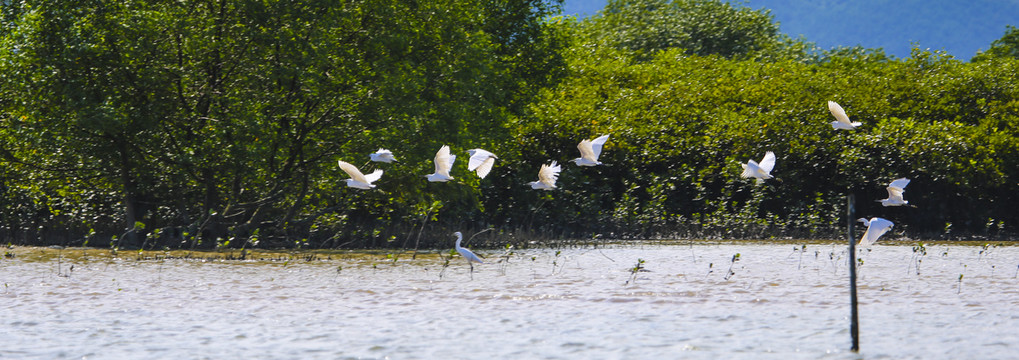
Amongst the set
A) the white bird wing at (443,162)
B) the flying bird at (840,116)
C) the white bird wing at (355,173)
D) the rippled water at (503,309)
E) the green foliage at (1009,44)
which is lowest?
the rippled water at (503,309)

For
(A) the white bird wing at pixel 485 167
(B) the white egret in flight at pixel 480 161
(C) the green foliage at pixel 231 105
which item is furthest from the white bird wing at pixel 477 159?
(C) the green foliage at pixel 231 105

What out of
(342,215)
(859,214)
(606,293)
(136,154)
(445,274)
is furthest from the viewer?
(859,214)

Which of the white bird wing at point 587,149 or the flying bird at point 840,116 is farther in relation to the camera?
the white bird wing at point 587,149

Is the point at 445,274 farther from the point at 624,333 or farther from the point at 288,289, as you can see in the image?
the point at 624,333

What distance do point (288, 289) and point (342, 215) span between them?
11.3 metres

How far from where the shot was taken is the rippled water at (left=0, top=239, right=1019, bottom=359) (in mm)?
8875

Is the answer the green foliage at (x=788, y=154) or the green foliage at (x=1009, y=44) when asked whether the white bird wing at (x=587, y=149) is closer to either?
the green foliage at (x=788, y=154)

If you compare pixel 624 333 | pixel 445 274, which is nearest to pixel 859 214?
pixel 445 274

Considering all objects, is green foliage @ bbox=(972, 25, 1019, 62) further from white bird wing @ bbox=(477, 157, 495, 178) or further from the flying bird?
white bird wing @ bbox=(477, 157, 495, 178)

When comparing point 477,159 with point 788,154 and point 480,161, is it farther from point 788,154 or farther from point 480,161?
point 788,154

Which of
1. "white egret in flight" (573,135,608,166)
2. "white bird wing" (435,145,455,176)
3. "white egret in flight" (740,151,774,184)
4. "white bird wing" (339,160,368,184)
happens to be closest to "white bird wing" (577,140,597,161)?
"white egret in flight" (573,135,608,166)

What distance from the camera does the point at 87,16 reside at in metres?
20.9

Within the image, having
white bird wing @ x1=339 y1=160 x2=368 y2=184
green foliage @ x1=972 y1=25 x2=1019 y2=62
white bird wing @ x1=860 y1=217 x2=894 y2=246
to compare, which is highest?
green foliage @ x1=972 y1=25 x2=1019 y2=62

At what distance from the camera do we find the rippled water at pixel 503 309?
8.88m
